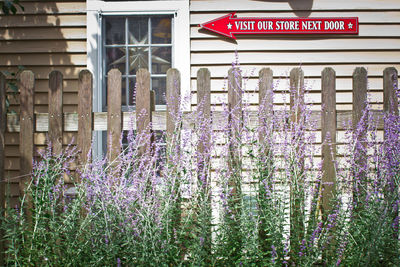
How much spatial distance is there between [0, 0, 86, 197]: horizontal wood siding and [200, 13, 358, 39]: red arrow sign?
1.58 m

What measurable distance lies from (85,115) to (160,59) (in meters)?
2.36

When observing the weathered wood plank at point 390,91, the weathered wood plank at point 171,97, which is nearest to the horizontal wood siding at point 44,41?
the weathered wood plank at point 171,97

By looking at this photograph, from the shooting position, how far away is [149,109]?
3191 millimetres

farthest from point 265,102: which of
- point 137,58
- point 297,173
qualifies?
point 137,58

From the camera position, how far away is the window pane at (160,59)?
542cm

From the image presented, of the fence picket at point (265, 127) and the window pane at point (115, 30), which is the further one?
the window pane at point (115, 30)

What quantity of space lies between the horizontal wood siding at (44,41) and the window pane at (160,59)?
33.5 inches

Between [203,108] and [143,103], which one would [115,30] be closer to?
[143,103]

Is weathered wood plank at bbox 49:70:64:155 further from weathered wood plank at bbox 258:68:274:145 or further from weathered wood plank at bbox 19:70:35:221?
weathered wood plank at bbox 258:68:274:145

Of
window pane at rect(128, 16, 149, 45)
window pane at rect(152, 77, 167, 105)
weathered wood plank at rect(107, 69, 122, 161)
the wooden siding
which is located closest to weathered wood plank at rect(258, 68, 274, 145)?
weathered wood plank at rect(107, 69, 122, 161)

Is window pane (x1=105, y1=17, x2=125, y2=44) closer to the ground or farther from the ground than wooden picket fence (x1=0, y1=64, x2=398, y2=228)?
farther from the ground

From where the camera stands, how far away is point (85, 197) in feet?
8.81

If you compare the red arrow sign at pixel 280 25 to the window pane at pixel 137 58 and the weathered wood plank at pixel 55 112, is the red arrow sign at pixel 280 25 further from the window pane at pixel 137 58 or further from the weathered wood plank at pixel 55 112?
the weathered wood plank at pixel 55 112

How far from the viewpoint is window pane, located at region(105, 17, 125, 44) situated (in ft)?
17.8
